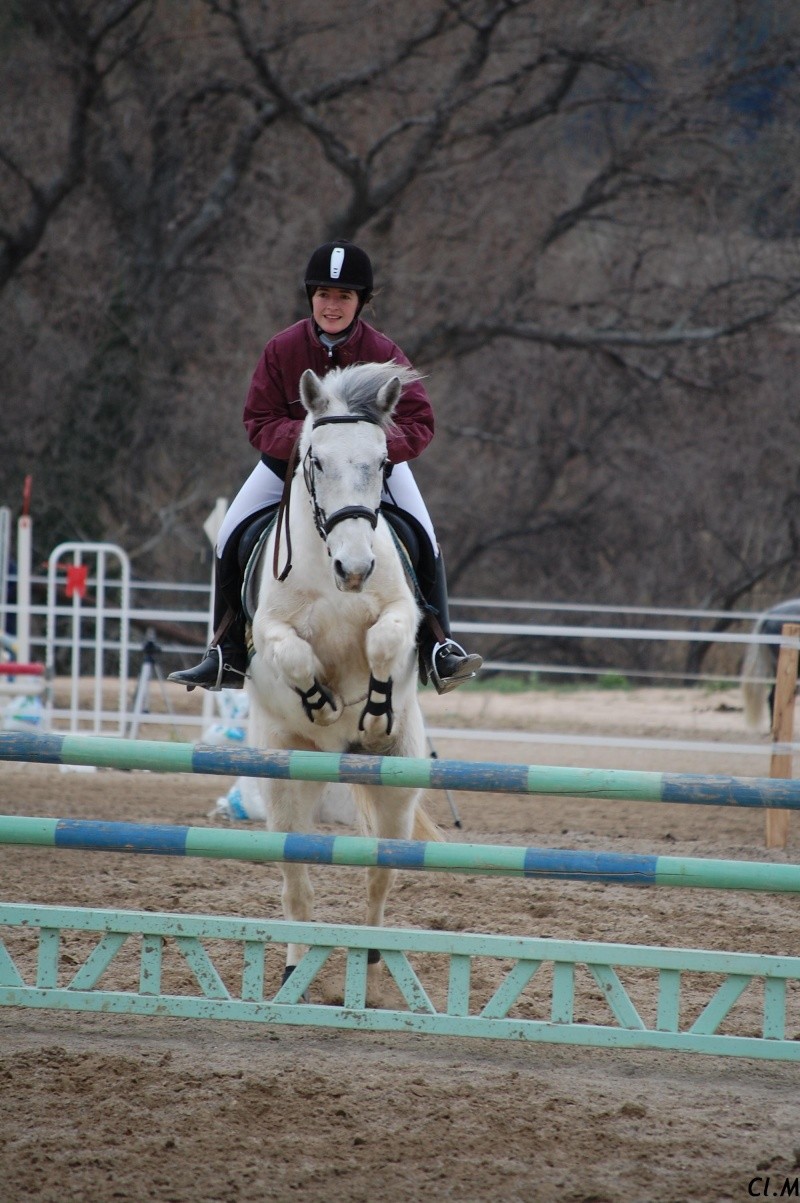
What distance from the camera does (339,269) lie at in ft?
14.1

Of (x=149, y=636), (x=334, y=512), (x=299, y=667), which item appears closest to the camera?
(x=334, y=512)

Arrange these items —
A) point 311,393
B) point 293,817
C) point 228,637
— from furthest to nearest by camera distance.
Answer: point 228,637
point 293,817
point 311,393

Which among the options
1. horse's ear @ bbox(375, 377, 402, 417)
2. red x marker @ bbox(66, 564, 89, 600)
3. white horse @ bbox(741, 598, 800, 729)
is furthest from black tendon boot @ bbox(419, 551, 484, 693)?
white horse @ bbox(741, 598, 800, 729)

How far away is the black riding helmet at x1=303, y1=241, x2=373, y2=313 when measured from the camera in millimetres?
4305

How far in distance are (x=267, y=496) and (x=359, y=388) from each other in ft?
2.65

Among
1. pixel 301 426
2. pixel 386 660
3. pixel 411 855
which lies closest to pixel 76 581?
pixel 301 426

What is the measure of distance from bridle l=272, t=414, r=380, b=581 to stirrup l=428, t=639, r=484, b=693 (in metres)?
0.61

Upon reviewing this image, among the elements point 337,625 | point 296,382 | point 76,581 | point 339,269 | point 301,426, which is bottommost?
point 337,625

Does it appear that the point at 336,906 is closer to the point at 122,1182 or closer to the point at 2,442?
the point at 122,1182

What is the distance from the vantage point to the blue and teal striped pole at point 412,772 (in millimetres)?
3184

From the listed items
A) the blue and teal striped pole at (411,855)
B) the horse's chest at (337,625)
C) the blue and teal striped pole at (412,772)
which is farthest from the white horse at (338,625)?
the blue and teal striped pole at (411,855)

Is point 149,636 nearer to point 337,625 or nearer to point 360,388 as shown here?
point 337,625

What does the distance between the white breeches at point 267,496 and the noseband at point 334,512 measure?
2.01 ft

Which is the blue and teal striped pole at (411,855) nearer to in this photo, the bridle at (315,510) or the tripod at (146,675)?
the bridle at (315,510)
